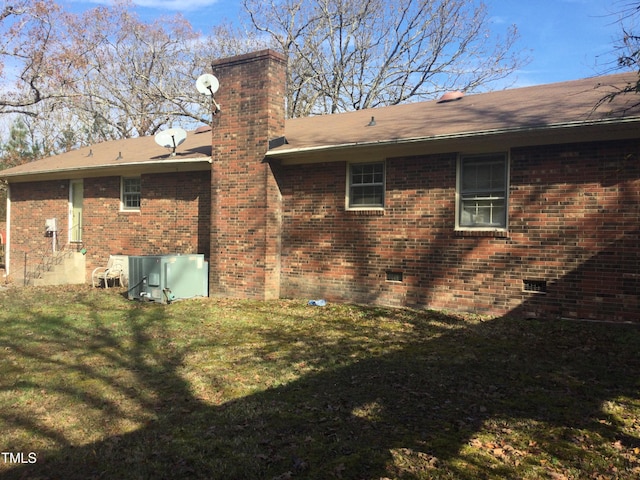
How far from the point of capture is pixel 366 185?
10.2 m

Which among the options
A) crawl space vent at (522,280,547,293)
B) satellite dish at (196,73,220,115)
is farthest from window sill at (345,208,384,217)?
satellite dish at (196,73,220,115)

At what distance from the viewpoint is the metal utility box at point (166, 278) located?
10695 mm

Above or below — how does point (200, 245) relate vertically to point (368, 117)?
below

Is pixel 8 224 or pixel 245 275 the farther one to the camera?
pixel 8 224

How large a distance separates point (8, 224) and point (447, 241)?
15523 mm

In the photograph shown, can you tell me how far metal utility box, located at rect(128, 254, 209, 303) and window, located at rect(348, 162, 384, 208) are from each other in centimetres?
394

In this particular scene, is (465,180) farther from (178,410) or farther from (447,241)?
(178,410)

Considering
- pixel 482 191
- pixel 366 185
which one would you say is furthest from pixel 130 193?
pixel 482 191

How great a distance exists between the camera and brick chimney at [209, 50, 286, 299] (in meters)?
10.9

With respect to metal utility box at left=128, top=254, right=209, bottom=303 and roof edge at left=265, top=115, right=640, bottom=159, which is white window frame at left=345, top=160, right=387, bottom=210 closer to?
roof edge at left=265, top=115, right=640, bottom=159

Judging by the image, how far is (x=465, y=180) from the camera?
920 centimetres

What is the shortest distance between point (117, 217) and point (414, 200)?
351 inches

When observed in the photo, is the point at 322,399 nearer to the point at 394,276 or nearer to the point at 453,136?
the point at 394,276

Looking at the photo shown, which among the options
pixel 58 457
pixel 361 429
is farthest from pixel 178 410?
pixel 361 429
